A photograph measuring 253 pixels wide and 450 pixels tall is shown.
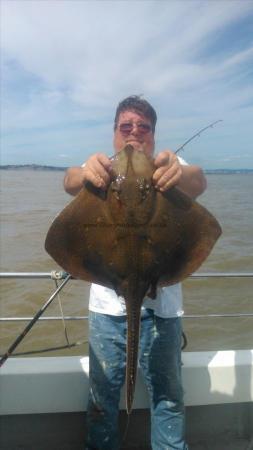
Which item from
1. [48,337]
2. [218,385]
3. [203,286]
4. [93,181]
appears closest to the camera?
[93,181]

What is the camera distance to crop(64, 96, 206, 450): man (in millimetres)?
2697

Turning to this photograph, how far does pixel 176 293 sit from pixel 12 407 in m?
1.66

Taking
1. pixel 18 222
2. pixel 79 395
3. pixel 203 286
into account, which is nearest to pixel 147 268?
pixel 79 395

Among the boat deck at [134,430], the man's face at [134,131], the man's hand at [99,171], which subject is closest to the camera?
the man's hand at [99,171]

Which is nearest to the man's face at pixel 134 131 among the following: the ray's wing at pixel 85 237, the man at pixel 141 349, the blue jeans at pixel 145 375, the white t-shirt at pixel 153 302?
the man at pixel 141 349

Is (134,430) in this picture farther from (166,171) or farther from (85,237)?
(166,171)

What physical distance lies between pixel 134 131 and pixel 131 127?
35 mm

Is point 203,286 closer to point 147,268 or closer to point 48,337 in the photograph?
point 48,337

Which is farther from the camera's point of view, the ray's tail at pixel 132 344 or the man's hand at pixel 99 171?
the ray's tail at pixel 132 344

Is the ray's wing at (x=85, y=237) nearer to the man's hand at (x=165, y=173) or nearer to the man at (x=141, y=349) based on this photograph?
the man's hand at (x=165, y=173)

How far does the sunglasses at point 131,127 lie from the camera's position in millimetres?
2682

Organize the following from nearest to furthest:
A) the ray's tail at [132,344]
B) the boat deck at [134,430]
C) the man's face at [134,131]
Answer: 1. the ray's tail at [132,344]
2. the man's face at [134,131]
3. the boat deck at [134,430]

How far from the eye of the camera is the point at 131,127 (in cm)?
268

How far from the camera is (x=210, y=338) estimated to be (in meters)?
8.78
